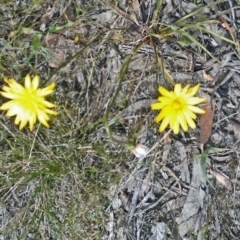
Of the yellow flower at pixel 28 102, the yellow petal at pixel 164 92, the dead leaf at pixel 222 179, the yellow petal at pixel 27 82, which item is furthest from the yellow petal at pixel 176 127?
the yellow petal at pixel 27 82

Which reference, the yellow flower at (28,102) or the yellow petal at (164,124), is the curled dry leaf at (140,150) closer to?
the yellow petal at (164,124)

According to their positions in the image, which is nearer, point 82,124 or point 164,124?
point 164,124

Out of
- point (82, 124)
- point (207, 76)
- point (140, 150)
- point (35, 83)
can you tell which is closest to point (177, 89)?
point (207, 76)

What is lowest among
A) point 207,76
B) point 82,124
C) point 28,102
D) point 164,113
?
point 28,102

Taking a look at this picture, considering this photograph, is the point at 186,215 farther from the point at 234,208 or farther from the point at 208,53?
the point at 208,53

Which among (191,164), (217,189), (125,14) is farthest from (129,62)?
(217,189)

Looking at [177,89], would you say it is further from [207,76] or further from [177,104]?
[207,76]

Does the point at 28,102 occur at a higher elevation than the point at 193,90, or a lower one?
lower

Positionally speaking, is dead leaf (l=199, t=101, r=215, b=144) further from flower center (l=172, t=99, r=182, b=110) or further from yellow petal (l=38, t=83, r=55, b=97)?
yellow petal (l=38, t=83, r=55, b=97)
